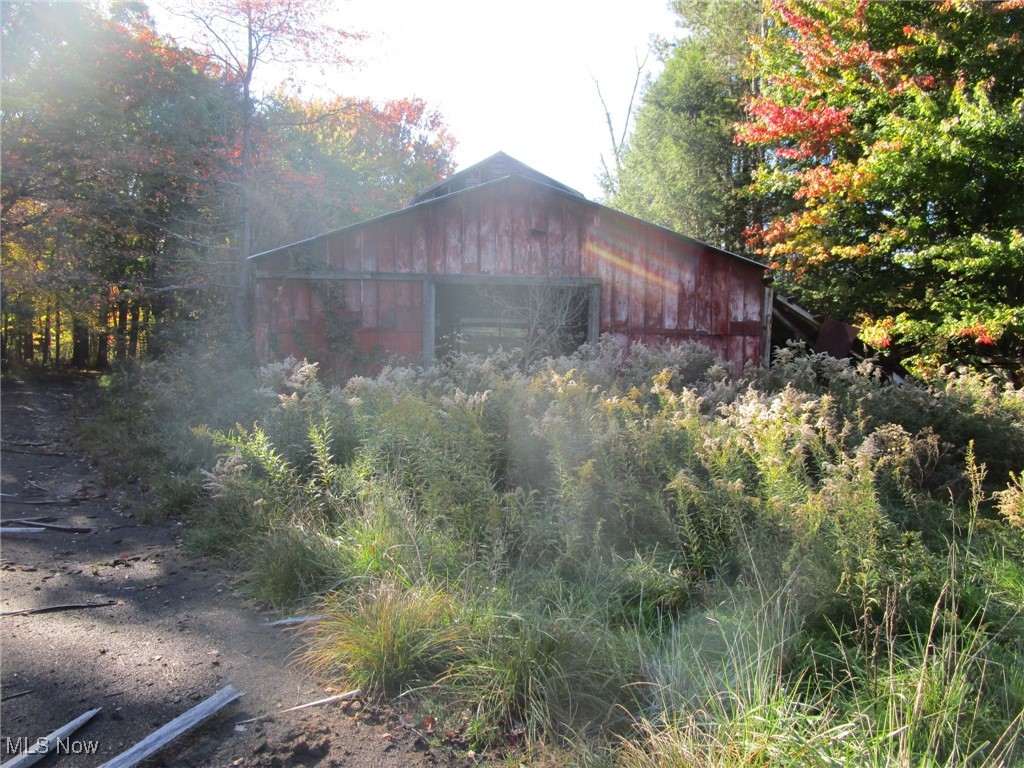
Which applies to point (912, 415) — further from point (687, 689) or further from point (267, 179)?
point (267, 179)

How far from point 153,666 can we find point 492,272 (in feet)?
29.2

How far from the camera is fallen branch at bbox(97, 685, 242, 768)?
255 centimetres

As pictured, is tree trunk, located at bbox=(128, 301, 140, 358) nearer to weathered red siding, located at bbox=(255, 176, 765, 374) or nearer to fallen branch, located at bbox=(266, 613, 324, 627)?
weathered red siding, located at bbox=(255, 176, 765, 374)

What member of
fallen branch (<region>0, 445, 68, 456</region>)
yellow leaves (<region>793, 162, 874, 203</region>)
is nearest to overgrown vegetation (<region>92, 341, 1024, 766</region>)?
fallen branch (<region>0, 445, 68, 456</region>)

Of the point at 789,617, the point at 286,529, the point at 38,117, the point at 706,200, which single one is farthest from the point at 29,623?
the point at 706,200

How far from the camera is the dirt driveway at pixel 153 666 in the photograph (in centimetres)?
270

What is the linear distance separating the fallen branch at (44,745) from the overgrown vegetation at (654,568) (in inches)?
38.2

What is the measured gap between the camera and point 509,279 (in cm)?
1152

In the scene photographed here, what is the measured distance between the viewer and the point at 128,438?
30.1 ft

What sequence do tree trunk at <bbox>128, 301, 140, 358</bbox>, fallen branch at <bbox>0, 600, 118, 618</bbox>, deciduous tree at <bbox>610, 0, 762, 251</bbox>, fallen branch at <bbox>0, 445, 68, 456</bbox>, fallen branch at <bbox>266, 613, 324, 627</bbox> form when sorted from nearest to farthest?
1. fallen branch at <bbox>266, 613, 324, 627</bbox>
2. fallen branch at <bbox>0, 600, 118, 618</bbox>
3. fallen branch at <bbox>0, 445, 68, 456</bbox>
4. deciduous tree at <bbox>610, 0, 762, 251</bbox>
5. tree trunk at <bbox>128, 301, 140, 358</bbox>

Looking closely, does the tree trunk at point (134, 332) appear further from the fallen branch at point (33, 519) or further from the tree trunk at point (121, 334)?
the fallen branch at point (33, 519)

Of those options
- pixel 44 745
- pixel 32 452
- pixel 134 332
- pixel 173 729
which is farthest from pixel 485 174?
pixel 44 745

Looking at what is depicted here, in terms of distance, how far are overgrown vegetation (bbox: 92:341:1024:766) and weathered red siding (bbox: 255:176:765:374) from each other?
5.22 m

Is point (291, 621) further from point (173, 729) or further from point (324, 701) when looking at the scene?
point (173, 729)
